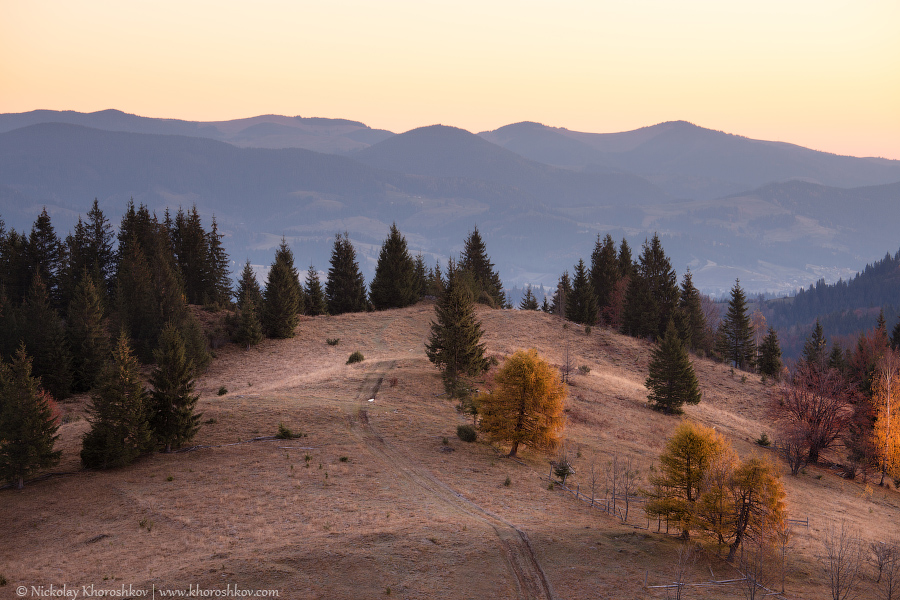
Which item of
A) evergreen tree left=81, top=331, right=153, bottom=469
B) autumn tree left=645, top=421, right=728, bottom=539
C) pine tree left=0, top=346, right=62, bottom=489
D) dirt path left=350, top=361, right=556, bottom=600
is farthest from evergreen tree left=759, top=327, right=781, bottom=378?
pine tree left=0, top=346, right=62, bottom=489

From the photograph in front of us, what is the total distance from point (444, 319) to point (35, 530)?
32.8 metres

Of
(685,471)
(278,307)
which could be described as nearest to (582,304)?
(278,307)

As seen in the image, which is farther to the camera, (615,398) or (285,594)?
(615,398)

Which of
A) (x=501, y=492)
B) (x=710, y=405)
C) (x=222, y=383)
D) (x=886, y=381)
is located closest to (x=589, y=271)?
(x=710, y=405)

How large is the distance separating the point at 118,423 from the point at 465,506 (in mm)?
21778

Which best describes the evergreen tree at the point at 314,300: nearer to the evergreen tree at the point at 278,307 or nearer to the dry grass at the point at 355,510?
the evergreen tree at the point at 278,307

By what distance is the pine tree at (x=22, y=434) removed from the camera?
99.3 ft

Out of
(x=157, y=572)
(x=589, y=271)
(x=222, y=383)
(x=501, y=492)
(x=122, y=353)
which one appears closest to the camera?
(x=157, y=572)

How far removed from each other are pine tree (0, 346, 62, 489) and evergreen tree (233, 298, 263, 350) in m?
34.7

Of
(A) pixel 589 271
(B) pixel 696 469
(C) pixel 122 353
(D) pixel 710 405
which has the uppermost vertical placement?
(A) pixel 589 271

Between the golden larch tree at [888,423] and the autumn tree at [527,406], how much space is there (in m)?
32.9

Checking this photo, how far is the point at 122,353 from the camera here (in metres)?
34.1

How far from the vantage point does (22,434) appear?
1201 inches

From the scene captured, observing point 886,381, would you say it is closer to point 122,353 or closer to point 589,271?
point 589,271
